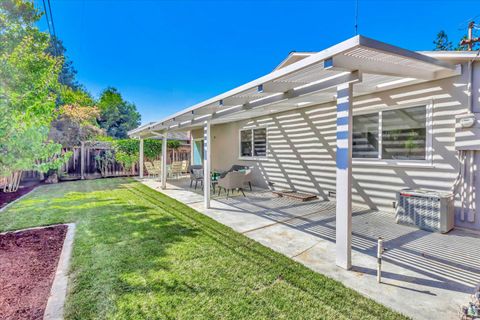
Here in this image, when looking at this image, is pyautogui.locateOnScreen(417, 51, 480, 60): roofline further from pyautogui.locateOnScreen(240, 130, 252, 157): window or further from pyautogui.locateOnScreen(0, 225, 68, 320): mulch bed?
pyautogui.locateOnScreen(240, 130, 252, 157): window

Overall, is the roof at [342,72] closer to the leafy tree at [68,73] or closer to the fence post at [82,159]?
the fence post at [82,159]

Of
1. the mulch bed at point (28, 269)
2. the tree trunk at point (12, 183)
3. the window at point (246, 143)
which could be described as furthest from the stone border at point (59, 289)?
the tree trunk at point (12, 183)

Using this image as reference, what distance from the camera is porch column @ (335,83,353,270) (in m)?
3.11

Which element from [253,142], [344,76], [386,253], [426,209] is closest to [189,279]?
[386,253]

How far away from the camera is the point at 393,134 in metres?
5.68

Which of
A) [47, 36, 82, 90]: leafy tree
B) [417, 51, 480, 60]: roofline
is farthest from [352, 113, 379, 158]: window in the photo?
[47, 36, 82, 90]: leafy tree

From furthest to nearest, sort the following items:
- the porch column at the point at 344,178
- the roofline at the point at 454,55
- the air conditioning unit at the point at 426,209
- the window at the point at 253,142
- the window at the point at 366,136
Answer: the window at the point at 253,142, the window at the point at 366,136, the air conditioning unit at the point at 426,209, the roofline at the point at 454,55, the porch column at the point at 344,178

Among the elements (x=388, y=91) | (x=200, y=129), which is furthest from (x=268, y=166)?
(x=200, y=129)

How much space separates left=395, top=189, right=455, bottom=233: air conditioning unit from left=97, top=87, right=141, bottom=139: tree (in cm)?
3463

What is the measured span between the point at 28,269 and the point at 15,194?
7750mm

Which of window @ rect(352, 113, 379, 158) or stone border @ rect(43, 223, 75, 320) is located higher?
window @ rect(352, 113, 379, 158)

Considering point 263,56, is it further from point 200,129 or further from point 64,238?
point 64,238

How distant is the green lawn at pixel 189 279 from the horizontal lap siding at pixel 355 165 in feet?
12.7

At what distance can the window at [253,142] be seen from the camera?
9805 millimetres
